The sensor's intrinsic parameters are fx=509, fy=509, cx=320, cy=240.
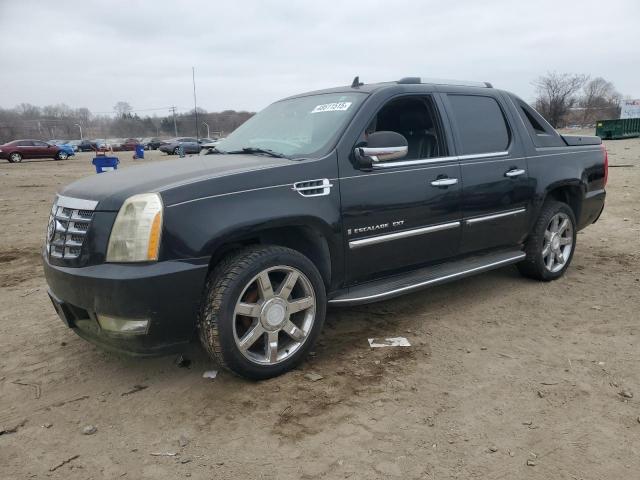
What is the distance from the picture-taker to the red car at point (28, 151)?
3092 centimetres

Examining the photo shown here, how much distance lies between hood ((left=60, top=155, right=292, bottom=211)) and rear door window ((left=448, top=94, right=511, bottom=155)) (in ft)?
5.60

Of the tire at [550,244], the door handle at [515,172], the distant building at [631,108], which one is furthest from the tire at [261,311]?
the distant building at [631,108]

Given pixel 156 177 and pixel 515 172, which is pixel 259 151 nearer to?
pixel 156 177

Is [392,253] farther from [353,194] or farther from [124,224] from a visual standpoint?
[124,224]

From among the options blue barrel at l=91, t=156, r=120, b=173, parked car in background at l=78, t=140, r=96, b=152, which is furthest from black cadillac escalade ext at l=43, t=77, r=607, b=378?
parked car in background at l=78, t=140, r=96, b=152

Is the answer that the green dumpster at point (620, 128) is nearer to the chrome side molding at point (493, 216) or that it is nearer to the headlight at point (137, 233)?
the chrome side molding at point (493, 216)

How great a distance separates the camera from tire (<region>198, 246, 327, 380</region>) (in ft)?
9.51

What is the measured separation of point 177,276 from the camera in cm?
276

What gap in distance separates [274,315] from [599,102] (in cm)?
9220

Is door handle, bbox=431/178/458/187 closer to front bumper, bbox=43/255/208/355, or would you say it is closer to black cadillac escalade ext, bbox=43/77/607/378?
black cadillac escalade ext, bbox=43/77/607/378

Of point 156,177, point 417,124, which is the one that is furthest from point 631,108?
point 156,177

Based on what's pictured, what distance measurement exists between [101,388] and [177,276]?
97cm

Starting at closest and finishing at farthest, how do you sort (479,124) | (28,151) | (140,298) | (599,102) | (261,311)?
(140,298) < (261,311) < (479,124) < (28,151) < (599,102)

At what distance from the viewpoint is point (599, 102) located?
265 ft
